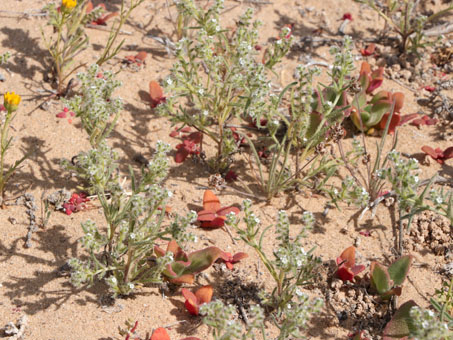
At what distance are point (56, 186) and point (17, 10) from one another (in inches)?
83.2

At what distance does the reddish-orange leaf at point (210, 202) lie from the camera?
3.73m

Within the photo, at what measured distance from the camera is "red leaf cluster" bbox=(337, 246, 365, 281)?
336 cm

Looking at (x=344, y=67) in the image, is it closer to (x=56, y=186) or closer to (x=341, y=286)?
(x=341, y=286)

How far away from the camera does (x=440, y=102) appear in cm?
481

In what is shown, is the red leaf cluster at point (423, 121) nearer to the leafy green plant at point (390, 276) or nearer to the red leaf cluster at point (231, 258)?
the leafy green plant at point (390, 276)

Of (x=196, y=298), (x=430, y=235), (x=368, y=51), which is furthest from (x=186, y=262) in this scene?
(x=368, y=51)

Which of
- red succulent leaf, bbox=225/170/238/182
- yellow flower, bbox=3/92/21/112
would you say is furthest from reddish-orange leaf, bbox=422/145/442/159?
yellow flower, bbox=3/92/21/112

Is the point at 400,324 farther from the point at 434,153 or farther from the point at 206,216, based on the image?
the point at 434,153

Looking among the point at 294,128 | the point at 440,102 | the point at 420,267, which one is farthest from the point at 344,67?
the point at 440,102

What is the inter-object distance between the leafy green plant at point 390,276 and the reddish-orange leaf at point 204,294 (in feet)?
3.23

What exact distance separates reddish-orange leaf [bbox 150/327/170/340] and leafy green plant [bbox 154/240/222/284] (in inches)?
13.5

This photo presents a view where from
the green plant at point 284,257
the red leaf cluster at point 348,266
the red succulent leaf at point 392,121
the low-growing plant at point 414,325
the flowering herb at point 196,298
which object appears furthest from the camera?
the red succulent leaf at point 392,121

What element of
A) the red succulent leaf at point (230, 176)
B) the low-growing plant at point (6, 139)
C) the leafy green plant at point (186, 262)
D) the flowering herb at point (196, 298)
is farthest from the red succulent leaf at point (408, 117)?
the low-growing plant at point (6, 139)

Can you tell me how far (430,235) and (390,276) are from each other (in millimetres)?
594
